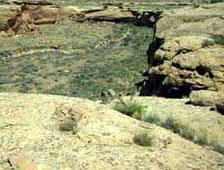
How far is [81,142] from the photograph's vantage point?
8.96 meters

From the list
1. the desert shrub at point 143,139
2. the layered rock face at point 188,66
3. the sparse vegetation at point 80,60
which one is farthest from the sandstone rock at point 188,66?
the desert shrub at point 143,139

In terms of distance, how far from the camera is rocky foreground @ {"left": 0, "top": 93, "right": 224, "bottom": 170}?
27.1 ft

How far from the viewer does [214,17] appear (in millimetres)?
32281

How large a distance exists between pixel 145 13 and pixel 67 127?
38882 millimetres

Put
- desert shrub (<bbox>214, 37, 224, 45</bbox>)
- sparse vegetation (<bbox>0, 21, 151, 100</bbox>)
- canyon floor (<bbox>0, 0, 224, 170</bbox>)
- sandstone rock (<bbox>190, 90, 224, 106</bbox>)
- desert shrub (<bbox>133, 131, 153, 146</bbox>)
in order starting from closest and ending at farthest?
canyon floor (<bbox>0, 0, 224, 170</bbox>) < desert shrub (<bbox>133, 131, 153, 146</bbox>) < sandstone rock (<bbox>190, 90, 224, 106</bbox>) < desert shrub (<bbox>214, 37, 224, 45</bbox>) < sparse vegetation (<bbox>0, 21, 151, 100</bbox>)

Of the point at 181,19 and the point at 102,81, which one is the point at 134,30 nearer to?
the point at 181,19

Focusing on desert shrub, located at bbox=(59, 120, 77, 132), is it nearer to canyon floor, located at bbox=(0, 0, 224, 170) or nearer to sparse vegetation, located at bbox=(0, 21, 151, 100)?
canyon floor, located at bbox=(0, 0, 224, 170)

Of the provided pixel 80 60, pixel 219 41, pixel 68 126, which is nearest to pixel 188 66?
pixel 219 41

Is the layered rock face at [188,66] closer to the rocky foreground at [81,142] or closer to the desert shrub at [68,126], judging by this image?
the rocky foreground at [81,142]

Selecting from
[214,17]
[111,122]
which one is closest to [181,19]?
[214,17]

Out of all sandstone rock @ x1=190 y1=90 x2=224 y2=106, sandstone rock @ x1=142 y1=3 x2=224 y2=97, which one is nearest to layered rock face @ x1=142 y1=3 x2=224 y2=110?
sandstone rock @ x1=142 y1=3 x2=224 y2=97

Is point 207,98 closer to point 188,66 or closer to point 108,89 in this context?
point 188,66

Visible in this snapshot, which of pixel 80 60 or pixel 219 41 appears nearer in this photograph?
pixel 219 41

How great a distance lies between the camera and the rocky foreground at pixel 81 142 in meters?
8.27
